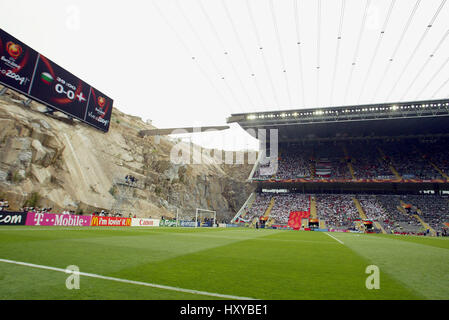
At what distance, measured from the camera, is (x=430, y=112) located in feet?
140

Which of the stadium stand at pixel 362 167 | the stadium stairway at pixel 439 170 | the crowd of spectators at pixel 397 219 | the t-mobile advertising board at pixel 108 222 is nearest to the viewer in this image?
the t-mobile advertising board at pixel 108 222

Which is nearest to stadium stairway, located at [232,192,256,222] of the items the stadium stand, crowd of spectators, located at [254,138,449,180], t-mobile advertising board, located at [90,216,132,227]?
the stadium stand

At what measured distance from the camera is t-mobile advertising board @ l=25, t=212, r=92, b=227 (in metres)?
20.6

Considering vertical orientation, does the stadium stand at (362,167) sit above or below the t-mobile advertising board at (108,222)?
above

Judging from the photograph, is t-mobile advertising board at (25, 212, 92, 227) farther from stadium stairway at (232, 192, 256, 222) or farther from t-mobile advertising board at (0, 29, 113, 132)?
stadium stairway at (232, 192, 256, 222)

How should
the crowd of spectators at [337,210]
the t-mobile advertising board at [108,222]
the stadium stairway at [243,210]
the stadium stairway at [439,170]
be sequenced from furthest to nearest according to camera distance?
the stadium stairway at [243,210] < the stadium stairway at [439,170] < the crowd of spectators at [337,210] < the t-mobile advertising board at [108,222]

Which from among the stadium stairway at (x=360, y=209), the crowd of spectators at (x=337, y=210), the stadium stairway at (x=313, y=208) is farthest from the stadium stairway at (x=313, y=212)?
the stadium stairway at (x=360, y=209)

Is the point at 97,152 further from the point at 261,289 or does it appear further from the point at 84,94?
the point at 261,289

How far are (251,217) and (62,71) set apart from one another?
38334 mm

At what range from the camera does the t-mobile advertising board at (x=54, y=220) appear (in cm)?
2064

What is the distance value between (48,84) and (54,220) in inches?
594

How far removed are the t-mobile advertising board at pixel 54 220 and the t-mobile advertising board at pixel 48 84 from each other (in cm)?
1277

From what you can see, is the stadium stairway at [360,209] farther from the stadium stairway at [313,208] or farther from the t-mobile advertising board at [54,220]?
the t-mobile advertising board at [54,220]

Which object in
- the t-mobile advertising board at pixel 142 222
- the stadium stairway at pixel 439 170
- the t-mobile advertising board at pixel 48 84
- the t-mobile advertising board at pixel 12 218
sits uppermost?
the t-mobile advertising board at pixel 48 84
